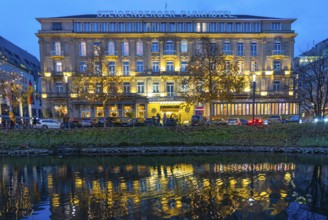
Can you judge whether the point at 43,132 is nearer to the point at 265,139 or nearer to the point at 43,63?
the point at 265,139

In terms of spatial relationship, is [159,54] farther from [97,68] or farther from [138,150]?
[138,150]

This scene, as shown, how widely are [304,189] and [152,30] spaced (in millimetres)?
42108

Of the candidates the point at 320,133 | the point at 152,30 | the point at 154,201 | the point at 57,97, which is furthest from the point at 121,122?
the point at 154,201

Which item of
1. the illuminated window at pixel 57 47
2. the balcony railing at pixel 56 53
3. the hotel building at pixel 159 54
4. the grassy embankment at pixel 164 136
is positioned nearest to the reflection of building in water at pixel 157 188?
the grassy embankment at pixel 164 136

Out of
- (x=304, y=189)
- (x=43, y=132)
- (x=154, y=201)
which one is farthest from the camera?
(x=43, y=132)

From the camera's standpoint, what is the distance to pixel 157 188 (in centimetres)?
1104

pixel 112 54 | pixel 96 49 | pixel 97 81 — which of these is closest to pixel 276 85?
pixel 112 54

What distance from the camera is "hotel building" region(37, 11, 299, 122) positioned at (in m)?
46.3

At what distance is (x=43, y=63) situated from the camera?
1833 inches

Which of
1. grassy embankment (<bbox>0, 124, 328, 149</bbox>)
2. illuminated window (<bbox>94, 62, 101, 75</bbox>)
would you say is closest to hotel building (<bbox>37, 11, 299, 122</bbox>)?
illuminated window (<bbox>94, 62, 101, 75</bbox>)

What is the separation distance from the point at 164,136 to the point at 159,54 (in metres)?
28.7

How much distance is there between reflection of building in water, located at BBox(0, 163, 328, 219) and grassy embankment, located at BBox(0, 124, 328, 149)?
6094 mm

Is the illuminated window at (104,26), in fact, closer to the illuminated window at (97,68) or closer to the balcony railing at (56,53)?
the balcony railing at (56,53)

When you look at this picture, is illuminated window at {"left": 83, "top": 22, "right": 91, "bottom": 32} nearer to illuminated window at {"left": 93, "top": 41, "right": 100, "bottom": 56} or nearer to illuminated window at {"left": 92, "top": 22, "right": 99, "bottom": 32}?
illuminated window at {"left": 92, "top": 22, "right": 99, "bottom": 32}
